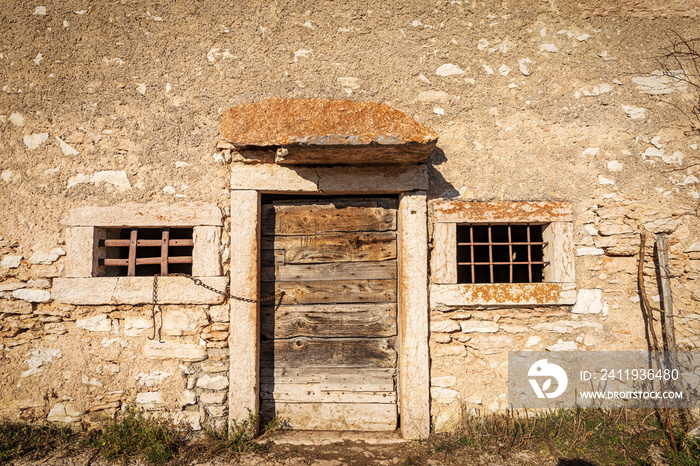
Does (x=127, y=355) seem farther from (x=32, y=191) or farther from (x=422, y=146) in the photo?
(x=422, y=146)

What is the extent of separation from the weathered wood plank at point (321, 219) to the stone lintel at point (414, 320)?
0.23m

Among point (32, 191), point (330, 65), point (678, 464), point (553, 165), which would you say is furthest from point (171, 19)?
point (678, 464)

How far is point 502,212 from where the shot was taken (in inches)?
121

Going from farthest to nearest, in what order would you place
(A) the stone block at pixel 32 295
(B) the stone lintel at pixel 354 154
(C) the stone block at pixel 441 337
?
(C) the stone block at pixel 441 337
(A) the stone block at pixel 32 295
(B) the stone lintel at pixel 354 154

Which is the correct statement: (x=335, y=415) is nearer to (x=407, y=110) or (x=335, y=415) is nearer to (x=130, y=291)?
(x=130, y=291)

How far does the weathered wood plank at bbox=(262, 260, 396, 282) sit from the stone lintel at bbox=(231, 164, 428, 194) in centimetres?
62

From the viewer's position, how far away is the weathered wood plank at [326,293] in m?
3.21

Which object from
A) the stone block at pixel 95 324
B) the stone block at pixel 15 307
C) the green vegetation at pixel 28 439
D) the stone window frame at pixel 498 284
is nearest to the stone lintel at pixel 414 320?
the stone window frame at pixel 498 284

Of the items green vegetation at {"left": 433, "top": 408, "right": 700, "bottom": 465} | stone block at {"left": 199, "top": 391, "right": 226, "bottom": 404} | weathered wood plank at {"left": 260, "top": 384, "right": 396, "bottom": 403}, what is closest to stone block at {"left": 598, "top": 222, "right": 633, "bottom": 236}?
green vegetation at {"left": 433, "top": 408, "right": 700, "bottom": 465}

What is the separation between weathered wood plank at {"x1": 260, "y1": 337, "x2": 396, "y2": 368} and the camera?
10.5 ft

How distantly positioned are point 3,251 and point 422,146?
3.36 metres

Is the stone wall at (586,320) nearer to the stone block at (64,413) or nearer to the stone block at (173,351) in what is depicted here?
the stone block at (173,351)

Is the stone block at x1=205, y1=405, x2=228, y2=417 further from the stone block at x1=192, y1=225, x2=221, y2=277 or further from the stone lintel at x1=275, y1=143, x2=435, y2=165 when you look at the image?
the stone lintel at x1=275, y1=143, x2=435, y2=165

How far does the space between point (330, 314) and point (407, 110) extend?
6.06 feet
